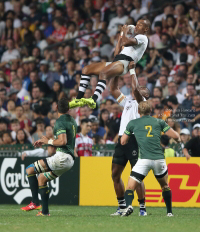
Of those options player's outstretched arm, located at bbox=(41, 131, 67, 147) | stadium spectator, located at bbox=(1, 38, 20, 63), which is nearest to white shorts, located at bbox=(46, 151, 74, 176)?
player's outstretched arm, located at bbox=(41, 131, 67, 147)

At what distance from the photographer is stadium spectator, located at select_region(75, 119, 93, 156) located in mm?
13906

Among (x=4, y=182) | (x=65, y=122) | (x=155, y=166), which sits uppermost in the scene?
(x=65, y=122)

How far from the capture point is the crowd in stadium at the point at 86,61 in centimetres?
1497

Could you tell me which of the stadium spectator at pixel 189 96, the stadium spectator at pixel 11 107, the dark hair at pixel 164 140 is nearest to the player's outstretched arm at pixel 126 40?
the dark hair at pixel 164 140

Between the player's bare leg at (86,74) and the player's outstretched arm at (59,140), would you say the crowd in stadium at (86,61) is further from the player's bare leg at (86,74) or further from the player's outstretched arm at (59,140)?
the player's outstretched arm at (59,140)

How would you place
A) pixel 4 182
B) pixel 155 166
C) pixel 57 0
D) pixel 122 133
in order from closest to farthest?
pixel 155 166 < pixel 122 133 < pixel 4 182 < pixel 57 0

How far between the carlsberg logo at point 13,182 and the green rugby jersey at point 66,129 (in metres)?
4.69

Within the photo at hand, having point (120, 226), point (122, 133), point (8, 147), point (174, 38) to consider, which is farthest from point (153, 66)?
point (120, 226)

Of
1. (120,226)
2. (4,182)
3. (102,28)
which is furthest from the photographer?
(102,28)

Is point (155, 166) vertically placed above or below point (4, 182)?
above

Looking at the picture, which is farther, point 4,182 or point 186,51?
point 186,51

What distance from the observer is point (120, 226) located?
799 cm

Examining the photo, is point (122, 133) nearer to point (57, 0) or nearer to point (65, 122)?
point (65, 122)

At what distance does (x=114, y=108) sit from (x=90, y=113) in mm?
1152
